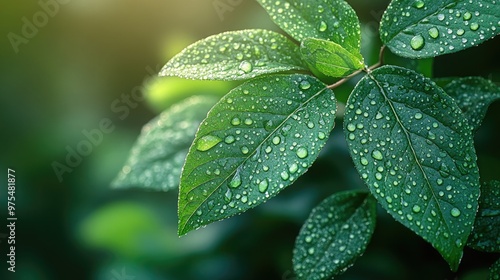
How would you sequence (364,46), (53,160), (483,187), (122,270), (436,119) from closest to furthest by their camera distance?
1. (436,119)
2. (483,187)
3. (364,46)
4. (122,270)
5. (53,160)

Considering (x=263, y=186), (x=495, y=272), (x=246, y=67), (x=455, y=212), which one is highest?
(x=246, y=67)

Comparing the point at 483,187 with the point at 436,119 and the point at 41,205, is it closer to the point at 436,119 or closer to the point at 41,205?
the point at 436,119

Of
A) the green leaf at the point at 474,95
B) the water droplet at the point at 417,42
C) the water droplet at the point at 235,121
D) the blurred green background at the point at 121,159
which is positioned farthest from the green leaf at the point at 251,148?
the blurred green background at the point at 121,159

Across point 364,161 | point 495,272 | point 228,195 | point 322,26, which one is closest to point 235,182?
point 228,195

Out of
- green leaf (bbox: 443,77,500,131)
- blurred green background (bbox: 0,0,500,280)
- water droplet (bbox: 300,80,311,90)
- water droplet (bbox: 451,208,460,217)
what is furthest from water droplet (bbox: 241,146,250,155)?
blurred green background (bbox: 0,0,500,280)

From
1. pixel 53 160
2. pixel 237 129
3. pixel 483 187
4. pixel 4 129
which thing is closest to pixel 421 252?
pixel 483 187

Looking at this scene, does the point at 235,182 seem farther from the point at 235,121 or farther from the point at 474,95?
the point at 474,95
